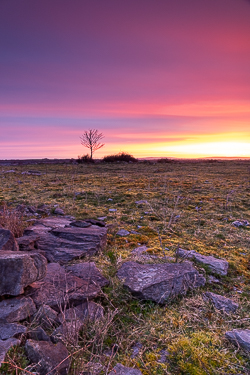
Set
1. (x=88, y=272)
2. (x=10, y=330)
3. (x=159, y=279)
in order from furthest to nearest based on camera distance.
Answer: (x=88, y=272)
(x=159, y=279)
(x=10, y=330)

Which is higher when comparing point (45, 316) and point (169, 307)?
point (45, 316)

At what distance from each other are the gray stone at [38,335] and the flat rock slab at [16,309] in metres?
0.25

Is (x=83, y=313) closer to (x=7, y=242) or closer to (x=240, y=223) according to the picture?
(x=7, y=242)

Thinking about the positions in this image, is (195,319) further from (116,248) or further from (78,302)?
(116,248)

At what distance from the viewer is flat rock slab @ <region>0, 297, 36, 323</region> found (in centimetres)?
284

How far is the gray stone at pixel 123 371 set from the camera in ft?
7.88

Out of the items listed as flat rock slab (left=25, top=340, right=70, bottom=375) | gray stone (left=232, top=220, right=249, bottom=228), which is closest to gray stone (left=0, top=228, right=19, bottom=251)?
flat rock slab (left=25, top=340, right=70, bottom=375)

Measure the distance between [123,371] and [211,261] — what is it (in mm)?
2889

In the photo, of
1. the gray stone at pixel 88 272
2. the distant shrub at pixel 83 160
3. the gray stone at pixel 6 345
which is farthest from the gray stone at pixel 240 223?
the distant shrub at pixel 83 160

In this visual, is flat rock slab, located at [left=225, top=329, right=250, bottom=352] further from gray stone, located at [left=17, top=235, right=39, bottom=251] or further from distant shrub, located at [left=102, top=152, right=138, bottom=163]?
distant shrub, located at [left=102, top=152, right=138, bottom=163]

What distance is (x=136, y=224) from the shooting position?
7.23 metres

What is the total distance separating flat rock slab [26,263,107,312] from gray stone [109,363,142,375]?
0.85 meters

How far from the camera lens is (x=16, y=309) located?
2.91 m

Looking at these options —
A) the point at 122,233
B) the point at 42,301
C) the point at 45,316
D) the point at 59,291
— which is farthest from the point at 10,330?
the point at 122,233
